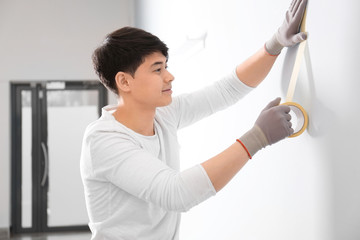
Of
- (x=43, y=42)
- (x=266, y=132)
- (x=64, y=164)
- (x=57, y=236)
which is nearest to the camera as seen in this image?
Result: (x=266, y=132)

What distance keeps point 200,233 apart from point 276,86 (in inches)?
44.7

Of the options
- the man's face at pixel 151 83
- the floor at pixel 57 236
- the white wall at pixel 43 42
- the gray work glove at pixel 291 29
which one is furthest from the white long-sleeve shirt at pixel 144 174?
the white wall at pixel 43 42

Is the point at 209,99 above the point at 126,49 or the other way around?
the other way around

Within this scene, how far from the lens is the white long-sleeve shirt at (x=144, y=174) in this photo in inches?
41.3

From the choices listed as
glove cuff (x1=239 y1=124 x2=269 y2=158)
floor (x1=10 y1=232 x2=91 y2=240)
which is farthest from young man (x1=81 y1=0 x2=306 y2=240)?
floor (x1=10 y1=232 x2=91 y2=240)

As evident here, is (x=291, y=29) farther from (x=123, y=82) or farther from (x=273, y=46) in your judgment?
(x=123, y=82)

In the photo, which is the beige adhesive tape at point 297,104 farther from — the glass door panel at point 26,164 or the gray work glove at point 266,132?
the glass door panel at point 26,164

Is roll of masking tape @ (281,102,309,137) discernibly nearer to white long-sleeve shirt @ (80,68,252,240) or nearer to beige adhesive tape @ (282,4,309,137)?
beige adhesive tape @ (282,4,309,137)

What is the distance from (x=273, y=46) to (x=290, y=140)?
287 millimetres

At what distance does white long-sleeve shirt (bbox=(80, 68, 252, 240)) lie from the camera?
41.3 inches

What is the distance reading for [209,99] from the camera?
4.89 ft

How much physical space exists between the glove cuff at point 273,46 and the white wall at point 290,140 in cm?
3

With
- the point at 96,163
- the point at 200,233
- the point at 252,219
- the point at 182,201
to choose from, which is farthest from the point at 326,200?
the point at 200,233

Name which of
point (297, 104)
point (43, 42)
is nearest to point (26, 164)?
point (43, 42)
